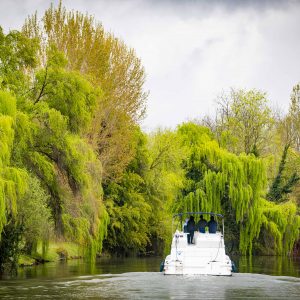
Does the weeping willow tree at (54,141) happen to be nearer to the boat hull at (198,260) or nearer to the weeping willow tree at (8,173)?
the weeping willow tree at (8,173)

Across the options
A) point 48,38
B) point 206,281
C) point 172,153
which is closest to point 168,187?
point 172,153

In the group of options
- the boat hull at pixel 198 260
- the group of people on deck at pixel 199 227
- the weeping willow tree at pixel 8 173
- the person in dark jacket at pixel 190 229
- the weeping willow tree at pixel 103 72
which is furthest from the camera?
the weeping willow tree at pixel 103 72

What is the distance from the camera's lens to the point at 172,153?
54094mm

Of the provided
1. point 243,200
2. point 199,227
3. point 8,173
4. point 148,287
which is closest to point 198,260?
point 148,287

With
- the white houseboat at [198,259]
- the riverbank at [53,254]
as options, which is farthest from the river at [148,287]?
the riverbank at [53,254]

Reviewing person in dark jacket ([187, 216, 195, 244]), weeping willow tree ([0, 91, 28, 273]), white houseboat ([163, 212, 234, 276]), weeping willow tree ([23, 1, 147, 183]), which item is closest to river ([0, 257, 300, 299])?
white houseboat ([163, 212, 234, 276])

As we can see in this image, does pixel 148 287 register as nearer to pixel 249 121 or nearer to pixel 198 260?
pixel 198 260

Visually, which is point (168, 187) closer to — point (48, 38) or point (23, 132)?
point (48, 38)

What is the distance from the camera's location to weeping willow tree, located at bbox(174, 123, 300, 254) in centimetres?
5175

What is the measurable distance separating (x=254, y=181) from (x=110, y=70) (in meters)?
13.0

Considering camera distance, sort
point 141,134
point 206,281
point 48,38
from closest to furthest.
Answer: point 206,281
point 48,38
point 141,134

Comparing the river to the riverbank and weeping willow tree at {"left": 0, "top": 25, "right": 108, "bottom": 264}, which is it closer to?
weeping willow tree at {"left": 0, "top": 25, "right": 108, "bottom": 264}

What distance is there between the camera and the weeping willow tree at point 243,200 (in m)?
51.8

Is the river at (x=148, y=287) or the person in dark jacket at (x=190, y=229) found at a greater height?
the person in dark jacket at (x=190, y=229)
